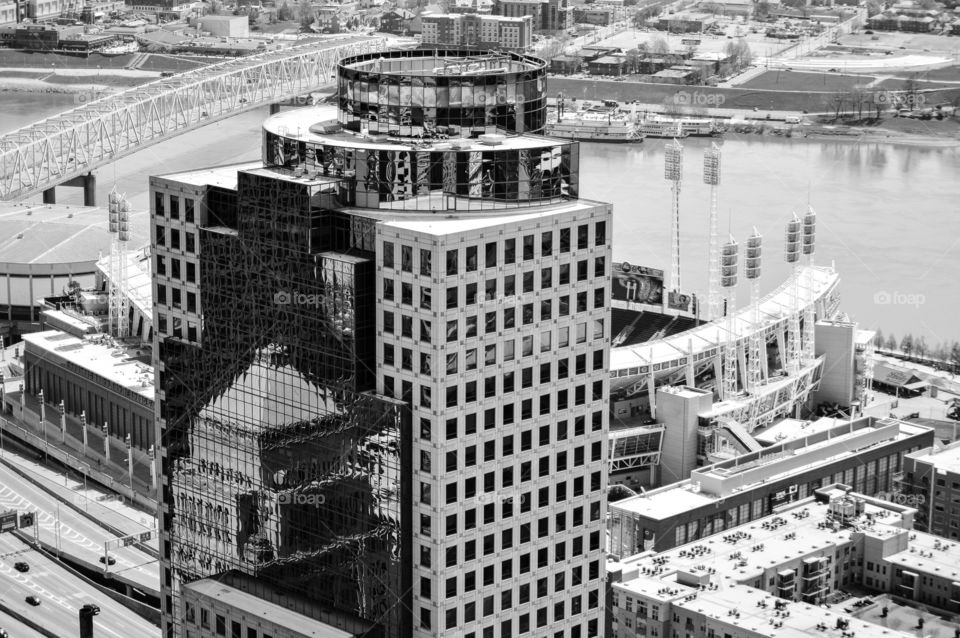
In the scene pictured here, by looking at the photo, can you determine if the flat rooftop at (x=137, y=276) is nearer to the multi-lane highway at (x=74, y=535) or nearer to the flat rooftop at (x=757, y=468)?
the multi-lane highway at (x=74, y=535)

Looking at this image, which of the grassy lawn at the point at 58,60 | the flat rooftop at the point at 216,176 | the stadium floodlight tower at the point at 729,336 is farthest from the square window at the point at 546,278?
the grassy lawn at the point at 58,60

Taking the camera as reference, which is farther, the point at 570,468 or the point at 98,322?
the point at 98,322

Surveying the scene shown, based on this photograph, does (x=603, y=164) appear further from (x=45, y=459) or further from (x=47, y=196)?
(x=45, y=459)

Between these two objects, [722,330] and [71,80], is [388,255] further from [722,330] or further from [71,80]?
[71,80]

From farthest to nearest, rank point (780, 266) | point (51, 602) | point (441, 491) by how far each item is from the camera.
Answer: point (780, 266) → point (51, 602) → point (441, 491)

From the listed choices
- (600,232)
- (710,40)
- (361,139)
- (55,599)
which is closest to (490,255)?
(600,232)

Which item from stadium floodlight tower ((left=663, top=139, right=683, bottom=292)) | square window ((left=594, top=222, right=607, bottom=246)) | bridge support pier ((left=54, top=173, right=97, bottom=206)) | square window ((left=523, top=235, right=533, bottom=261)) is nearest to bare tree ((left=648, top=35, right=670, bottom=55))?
bridge support pier ((left=54, top=173, right=97, bottom=206))

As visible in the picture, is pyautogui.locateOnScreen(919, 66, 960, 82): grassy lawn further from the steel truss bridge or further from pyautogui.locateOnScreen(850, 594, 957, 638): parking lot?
pyautogui.locateOnScreen(850, 594, 957, 638): parking lot

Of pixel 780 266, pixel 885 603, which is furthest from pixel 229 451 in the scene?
pixel 780 266
